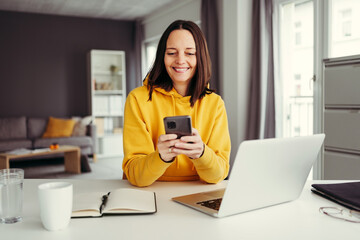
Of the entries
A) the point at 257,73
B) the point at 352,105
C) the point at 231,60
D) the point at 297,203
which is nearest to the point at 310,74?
the point at 257,73

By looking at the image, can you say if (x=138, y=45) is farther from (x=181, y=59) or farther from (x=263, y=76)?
(x=181, y=59)

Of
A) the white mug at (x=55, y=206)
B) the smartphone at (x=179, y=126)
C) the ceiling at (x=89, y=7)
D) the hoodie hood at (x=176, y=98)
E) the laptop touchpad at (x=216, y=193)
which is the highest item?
the ceiling at (x=89, y=7)

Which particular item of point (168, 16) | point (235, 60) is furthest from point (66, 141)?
point (235, 60)

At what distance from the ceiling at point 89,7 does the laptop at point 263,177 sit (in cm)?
523

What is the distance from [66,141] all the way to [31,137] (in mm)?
754

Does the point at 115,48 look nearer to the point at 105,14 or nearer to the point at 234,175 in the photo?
the point at 105,14

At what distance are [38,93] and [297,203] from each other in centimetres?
636

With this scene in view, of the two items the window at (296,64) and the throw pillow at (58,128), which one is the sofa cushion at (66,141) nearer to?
the throw pillow at (58,128)

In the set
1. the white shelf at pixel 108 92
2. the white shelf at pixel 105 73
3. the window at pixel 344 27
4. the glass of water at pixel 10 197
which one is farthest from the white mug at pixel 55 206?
the white shelf at pixel 105 73

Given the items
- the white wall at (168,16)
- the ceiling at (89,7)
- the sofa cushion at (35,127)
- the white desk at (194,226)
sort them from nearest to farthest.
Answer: the white desk at (194,226)
the white wall at (168,16)
the ceiling at (89,7)
the sofa cushion at (35,127)

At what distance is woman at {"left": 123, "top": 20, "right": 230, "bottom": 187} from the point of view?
1459 millimetres

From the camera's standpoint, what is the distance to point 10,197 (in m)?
0.97

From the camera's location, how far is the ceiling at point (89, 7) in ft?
19.1

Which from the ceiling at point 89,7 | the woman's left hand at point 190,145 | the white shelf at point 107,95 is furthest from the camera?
the white shelf at point 107,95
